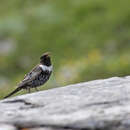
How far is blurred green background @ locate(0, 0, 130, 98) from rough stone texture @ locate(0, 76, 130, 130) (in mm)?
10394

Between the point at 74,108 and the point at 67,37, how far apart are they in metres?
17.2

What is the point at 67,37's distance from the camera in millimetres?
27047

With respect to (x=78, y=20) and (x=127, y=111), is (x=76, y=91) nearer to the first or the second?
(x=127, y=111)

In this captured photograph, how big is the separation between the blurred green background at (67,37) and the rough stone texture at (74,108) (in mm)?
10394

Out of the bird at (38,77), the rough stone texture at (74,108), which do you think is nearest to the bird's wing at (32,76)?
the bird at (38,77)

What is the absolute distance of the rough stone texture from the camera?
9430mm

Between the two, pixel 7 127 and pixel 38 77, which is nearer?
pixel 7 127

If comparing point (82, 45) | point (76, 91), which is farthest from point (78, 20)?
point (76, 91)

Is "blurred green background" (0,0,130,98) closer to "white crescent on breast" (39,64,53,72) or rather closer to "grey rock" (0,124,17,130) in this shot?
"white crescent on breast" (39,64,53,72)

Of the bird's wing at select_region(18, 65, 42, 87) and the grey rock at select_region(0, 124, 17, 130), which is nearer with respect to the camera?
the grey rock at select_region(0, 124, 17, 130)

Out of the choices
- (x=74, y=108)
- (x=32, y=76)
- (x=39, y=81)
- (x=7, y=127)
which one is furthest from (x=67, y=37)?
(x=7, y=127)

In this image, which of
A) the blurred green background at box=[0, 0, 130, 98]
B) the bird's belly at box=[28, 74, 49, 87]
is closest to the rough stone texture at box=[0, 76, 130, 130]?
the bird's belly at box=[28, 74, 49, 87]

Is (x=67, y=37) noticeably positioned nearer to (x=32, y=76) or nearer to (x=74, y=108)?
(x=32, y=76)

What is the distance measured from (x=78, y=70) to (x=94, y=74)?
664mm
